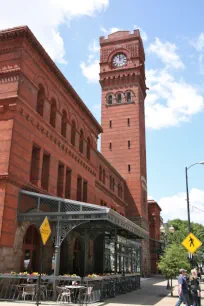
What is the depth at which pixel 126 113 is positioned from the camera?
161 ft

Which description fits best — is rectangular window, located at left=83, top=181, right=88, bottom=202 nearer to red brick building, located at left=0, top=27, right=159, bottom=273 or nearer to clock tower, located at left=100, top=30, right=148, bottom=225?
red brick building, located at left=0, top=27, right=159, bottom=273

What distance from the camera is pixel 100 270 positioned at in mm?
26484

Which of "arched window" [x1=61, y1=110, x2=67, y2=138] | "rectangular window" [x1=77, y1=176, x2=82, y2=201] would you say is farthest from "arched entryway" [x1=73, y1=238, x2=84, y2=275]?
"arched window" [x1=61, y1=110, x2=67, y2=138]

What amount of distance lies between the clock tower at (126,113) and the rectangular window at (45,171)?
91.0ft

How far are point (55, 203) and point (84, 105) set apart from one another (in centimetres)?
1100

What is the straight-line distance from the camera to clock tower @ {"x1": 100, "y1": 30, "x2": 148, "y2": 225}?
47.2 meters

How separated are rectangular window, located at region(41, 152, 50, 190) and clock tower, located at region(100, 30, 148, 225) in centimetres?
2775

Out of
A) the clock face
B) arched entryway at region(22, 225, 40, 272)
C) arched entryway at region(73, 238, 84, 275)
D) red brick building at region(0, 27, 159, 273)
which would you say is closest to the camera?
red brick building at region(0, 27, 159, 273)

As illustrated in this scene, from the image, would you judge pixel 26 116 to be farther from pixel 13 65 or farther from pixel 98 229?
pixel 98 229

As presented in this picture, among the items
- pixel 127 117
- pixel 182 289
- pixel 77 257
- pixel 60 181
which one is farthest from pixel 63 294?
pixel 127 117

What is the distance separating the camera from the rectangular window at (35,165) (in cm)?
1884

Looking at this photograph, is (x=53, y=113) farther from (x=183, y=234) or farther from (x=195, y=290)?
(x=183, y=234)

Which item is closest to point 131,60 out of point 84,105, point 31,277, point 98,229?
point 84,105

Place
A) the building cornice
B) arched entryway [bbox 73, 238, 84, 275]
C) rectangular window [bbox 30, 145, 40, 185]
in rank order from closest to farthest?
the building cornice → rectangular window [bbox 30, 145, 40, 185] → arched entryway [bbox 73, 238, 84, 275]
